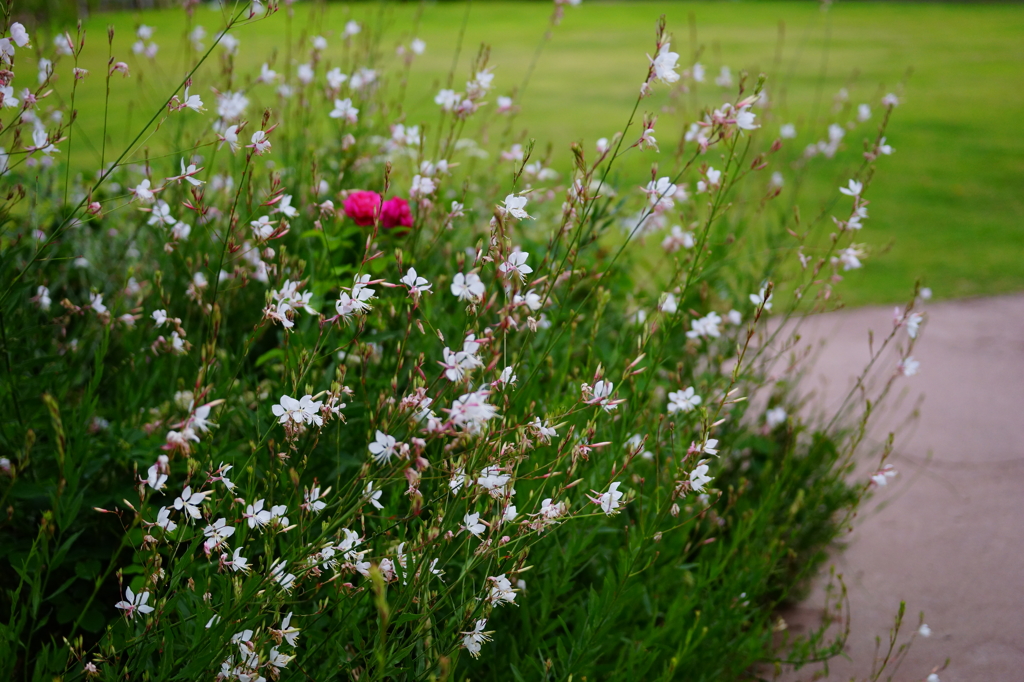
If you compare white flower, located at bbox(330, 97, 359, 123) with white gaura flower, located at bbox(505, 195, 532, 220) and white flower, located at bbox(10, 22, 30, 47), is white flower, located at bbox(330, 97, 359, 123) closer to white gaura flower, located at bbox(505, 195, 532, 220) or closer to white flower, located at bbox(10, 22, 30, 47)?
white flower, located at bbox(10, 22, 30, 47)

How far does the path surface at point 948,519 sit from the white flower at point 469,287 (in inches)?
55.8

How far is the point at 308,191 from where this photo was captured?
262 centimetres

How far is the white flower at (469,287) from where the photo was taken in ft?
3.97

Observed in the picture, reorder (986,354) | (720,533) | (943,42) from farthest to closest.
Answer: (943,42)
(986,354)
(720,533)

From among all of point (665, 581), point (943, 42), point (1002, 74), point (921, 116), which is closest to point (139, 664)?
point (665, 581)

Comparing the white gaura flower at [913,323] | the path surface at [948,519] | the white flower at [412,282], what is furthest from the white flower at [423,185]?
the path surface at [948,519]

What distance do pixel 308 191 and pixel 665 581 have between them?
1677 mm

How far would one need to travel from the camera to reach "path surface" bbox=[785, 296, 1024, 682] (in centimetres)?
215

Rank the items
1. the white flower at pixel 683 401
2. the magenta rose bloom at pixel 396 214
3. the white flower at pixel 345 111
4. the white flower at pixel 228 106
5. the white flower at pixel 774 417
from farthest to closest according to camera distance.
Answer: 1. the white flower at pixel 774 417
2. the white flower at pixel 228 106
3. the magenta rose bloom at pixel 396 214
4. the white flower at pixel 345 111
5. the white flower at pixel 683 401

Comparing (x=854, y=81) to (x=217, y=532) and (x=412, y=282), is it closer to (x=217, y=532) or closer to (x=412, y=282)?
(x=412, y=282)

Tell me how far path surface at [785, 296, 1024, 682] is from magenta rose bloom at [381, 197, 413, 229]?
151 cm

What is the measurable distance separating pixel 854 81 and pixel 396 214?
Answer: 7217mm

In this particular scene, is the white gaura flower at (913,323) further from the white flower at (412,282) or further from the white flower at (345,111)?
the white flower at (345,111)

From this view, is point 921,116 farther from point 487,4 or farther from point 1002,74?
point 487,4
